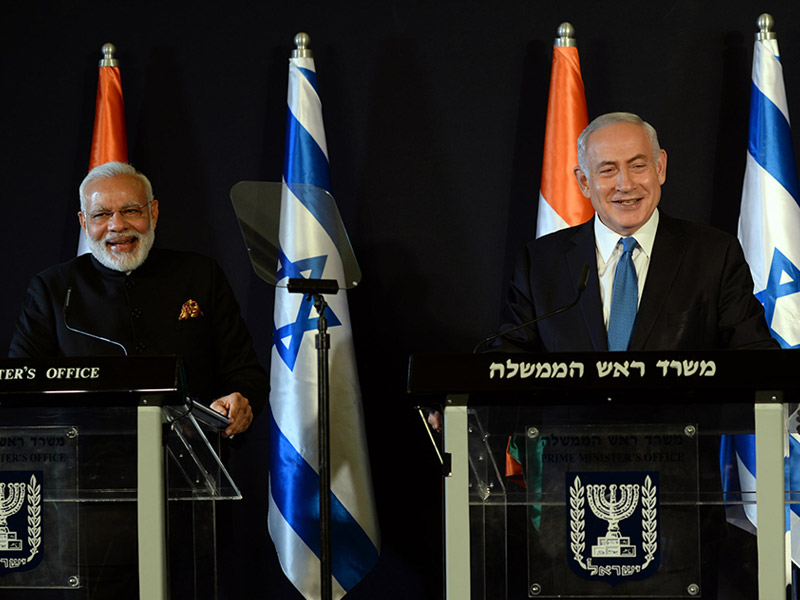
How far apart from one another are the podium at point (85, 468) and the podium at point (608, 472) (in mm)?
537

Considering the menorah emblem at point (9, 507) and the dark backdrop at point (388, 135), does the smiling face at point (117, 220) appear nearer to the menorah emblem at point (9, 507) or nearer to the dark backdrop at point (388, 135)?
the dark backdrop at point (388, 135)

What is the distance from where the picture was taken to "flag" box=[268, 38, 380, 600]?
3.51m

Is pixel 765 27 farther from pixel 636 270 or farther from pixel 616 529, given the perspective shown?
pixel 616 529

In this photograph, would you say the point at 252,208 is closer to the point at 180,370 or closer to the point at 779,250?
the point at 180,370

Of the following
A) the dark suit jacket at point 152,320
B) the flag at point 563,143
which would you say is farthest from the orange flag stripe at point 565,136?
the dark suit jacket at point 152,320

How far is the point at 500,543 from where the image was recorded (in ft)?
5.90

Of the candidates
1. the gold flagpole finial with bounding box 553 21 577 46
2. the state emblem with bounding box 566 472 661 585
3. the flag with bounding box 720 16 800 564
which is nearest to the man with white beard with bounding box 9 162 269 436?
the state emblem with bounding box 566 472 661 585

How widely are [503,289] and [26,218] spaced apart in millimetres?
1948

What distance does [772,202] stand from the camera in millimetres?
3559

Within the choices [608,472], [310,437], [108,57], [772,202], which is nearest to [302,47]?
[108,57]

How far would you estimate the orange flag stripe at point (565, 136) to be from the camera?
3.64 metres

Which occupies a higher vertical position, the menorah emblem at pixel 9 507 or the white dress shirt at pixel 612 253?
the white dress shirt at pixel 612 253

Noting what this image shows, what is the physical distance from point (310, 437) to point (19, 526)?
1.67m

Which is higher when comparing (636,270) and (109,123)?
(109,123)
